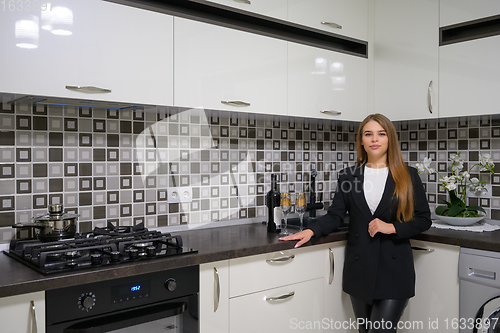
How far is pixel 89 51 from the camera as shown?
1.72 meters

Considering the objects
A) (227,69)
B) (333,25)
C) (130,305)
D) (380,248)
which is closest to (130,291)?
(130,305)

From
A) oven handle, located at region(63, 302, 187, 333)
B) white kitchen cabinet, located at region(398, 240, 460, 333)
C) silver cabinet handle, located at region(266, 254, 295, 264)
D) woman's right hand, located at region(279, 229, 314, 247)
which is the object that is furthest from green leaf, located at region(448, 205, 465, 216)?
oven handle, located at region(63, 302, 187, 333)

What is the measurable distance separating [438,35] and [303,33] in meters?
0.80

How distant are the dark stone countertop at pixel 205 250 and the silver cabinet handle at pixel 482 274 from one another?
11 cm

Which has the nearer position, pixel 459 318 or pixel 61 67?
pixel 61 67

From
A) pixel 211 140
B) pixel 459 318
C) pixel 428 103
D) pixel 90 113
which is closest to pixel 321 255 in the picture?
pixel 459 318

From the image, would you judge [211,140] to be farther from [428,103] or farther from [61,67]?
[428,103]

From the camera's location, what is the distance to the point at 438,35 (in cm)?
253

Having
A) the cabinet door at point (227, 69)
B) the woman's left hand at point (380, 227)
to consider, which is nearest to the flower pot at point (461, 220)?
the woman's left hand at point (380, 227)

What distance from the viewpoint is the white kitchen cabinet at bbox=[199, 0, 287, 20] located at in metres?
2.11

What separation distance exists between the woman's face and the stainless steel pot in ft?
4.89

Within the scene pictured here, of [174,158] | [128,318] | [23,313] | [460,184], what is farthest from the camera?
[460,184]

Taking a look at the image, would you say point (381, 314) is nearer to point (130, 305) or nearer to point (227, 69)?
point (130, 305)

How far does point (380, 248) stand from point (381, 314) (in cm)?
33
